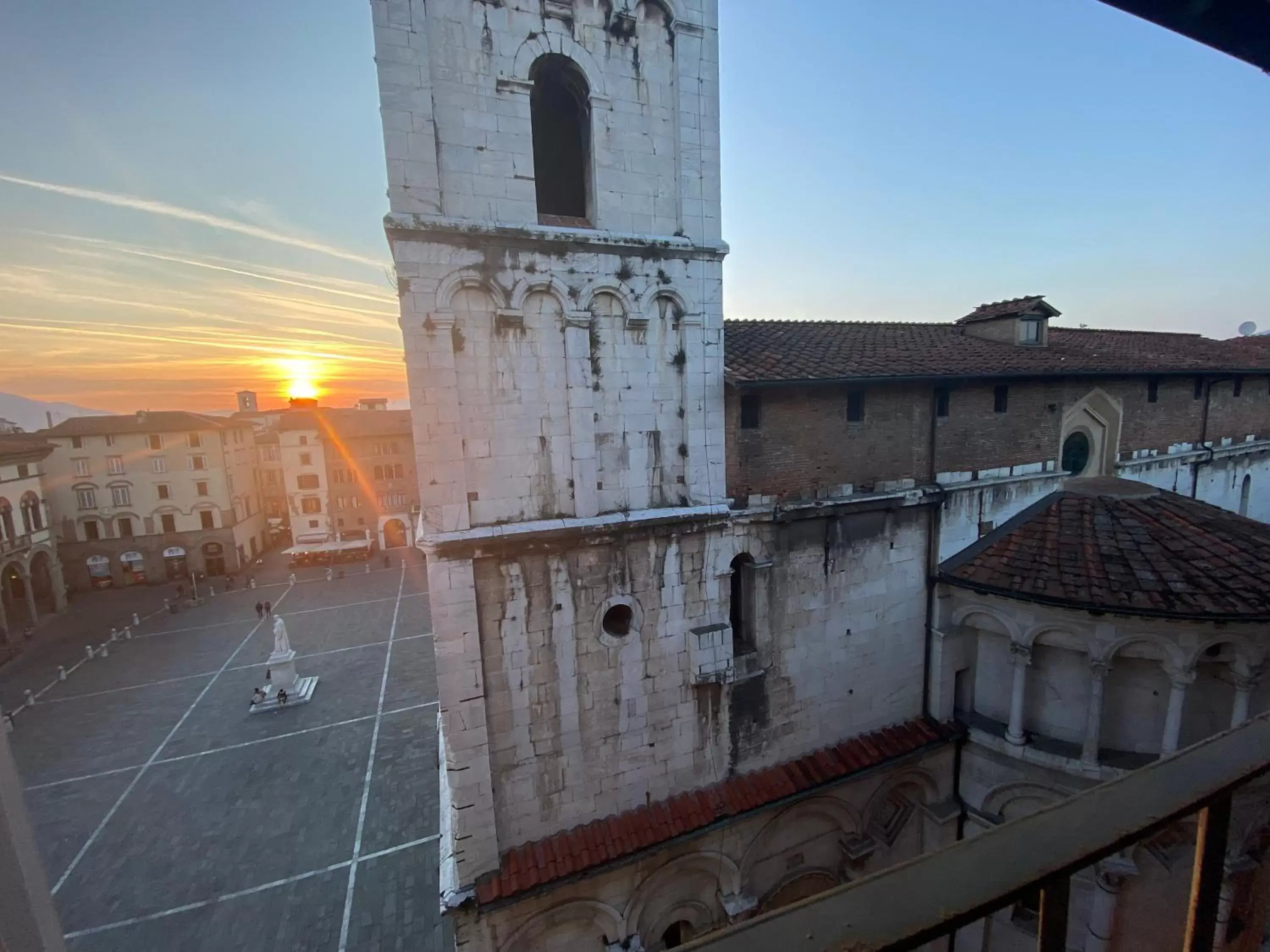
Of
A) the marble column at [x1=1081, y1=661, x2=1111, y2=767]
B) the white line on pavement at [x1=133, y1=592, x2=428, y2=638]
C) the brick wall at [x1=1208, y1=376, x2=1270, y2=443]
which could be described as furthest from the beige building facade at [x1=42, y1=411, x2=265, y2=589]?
the brick wall at [x1=1208, y1=376, x2=1270, y2=443]

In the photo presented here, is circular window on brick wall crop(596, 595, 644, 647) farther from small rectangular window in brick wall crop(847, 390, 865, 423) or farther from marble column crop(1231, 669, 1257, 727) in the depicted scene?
marble column crop(1231, 669, 1257, 727)

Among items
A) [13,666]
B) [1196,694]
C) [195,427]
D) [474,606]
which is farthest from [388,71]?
[195,427]

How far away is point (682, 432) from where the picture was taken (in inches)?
372

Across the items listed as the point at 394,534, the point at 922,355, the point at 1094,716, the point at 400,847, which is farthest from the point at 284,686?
the point at 394,534

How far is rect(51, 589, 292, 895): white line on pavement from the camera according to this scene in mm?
15148

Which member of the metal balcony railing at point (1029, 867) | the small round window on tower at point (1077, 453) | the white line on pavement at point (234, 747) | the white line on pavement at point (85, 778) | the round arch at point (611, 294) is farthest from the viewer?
the white line on pavement at point (234, 747)

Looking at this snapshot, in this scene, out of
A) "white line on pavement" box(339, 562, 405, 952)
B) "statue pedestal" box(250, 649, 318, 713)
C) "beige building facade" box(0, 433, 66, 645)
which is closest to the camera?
"white line on pavement" box(339, 562, 405, 952)

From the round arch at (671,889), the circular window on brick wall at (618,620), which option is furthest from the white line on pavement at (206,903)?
the circular window on brick wall at (618,620)

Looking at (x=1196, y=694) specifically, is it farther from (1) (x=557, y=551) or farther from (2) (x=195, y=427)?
(2) (x=195, y=427)

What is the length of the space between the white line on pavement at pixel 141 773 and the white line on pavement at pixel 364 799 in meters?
1.32

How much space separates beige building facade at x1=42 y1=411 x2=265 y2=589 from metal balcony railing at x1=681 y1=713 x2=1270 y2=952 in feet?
166

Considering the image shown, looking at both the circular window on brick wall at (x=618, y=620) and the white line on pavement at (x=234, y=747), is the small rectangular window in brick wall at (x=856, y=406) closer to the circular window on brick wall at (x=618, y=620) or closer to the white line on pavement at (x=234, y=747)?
the circular window on brick wall at (x=618, y=620)

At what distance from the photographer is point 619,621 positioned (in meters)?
9.59

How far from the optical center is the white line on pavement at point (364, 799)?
13.3 meters
